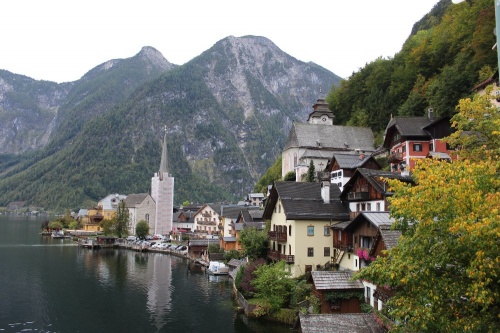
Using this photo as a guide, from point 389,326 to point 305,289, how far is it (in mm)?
12637

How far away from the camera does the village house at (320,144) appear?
269 ft

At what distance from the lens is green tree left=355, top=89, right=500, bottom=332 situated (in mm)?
11727

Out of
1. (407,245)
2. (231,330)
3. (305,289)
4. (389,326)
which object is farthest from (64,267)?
(407,245)

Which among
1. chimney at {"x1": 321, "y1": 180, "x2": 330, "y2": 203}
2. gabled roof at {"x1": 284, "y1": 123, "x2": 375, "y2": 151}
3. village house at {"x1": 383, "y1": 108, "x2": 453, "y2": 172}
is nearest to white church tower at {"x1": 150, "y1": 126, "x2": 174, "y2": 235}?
gabled roof at {"x1": 284, "y1": 123, "x2": 375, "y2": 151}

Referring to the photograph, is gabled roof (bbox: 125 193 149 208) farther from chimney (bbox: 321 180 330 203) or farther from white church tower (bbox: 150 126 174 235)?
chimney (bbox: 321 180 330 203)

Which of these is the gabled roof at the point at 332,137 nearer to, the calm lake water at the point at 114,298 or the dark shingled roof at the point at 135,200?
the calm lake water at the point at 114,298

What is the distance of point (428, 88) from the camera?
7012cm

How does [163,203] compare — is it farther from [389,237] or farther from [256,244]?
[389,237]

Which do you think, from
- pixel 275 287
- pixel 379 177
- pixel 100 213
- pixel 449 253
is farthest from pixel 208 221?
pixel 449 253

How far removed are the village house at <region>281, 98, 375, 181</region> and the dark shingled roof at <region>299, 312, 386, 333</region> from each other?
184 ft

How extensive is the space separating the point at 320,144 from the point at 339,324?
63.2 m

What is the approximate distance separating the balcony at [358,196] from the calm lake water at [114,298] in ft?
43.9

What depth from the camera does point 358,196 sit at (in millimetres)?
39156

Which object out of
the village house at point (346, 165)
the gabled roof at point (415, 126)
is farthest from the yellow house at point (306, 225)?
the gabled roof at point (415, 126)
